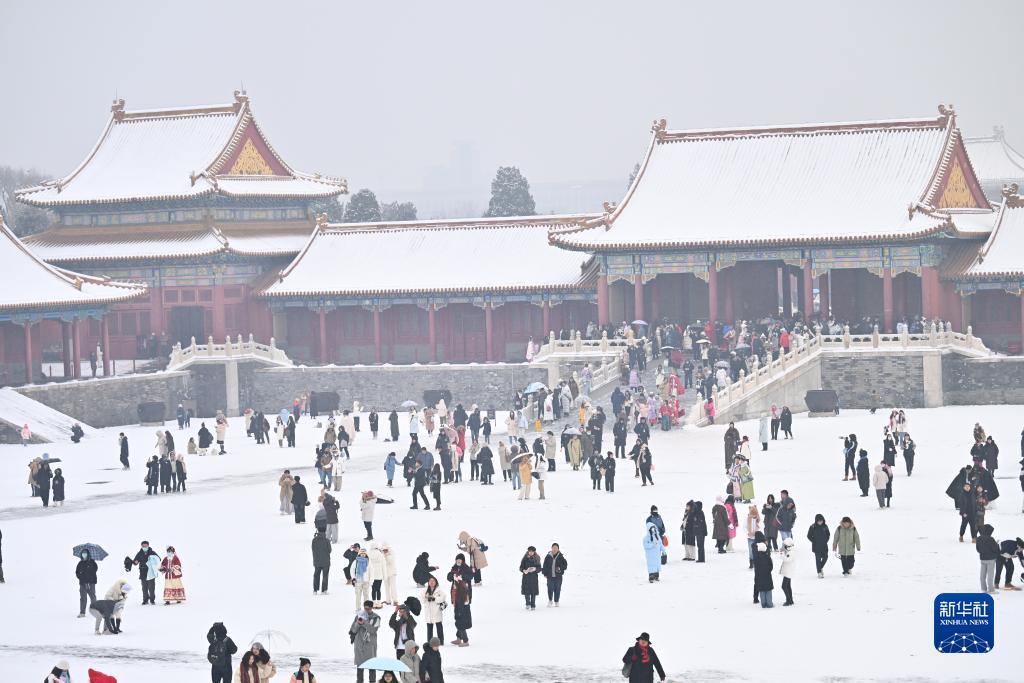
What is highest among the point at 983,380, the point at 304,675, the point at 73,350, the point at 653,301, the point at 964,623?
the point at 653,301

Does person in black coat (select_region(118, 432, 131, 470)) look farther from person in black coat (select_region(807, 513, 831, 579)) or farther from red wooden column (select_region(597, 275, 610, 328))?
person in black coat (select_region(807, 513, 831, 579))

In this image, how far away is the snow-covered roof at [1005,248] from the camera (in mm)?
67438

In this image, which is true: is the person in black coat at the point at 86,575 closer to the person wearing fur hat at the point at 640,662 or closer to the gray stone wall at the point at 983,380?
the person wearing fur hat at the point at 640,662

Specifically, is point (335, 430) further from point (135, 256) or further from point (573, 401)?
point (135, 256)

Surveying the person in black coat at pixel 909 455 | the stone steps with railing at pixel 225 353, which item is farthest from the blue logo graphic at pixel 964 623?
the stone steps with railing at pixel 225 353

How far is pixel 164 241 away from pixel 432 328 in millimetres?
12303

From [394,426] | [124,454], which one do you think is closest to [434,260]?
[394,426]

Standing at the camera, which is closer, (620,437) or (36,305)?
(620,437)

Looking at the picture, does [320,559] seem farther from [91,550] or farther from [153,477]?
[153,477]

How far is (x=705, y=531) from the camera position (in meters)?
38.9

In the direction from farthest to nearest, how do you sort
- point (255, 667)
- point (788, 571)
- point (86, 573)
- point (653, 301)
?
point (653, 301) < point (86, 573) < point (788, 571) < point (255, 667)

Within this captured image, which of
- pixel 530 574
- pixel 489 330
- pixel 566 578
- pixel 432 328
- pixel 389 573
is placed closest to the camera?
pixel 530 574

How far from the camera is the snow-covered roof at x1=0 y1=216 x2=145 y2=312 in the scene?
230 ft

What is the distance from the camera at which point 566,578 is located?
3791cm
